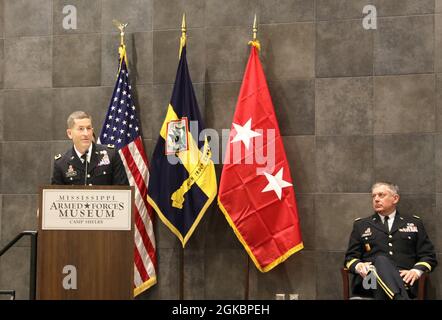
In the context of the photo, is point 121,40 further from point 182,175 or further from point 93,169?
point 93,169

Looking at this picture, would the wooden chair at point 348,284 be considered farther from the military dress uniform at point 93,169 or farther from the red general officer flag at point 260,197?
the military dress uniform at point 93,169

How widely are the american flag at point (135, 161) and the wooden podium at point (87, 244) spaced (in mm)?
1689

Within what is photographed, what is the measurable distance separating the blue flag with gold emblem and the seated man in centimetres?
135

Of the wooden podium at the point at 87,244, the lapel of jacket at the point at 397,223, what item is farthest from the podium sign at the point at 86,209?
the lapel of jacket at the point at 397,223

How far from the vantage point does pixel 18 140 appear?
6.71 metres

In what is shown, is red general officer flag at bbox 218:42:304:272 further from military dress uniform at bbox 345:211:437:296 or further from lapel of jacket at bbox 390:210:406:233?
lapel of jacket at bbox 390:210:406:233

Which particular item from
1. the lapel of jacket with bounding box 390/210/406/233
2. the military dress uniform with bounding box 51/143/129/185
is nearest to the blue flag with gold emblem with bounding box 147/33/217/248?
the military dress uniform with bounding box 51/143/129/185

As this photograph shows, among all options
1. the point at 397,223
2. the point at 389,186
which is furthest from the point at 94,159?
the point at 397,223

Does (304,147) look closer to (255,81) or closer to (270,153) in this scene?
(270,153)

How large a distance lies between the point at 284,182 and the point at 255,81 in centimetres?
94

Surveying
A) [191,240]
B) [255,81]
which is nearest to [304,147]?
[255,81]

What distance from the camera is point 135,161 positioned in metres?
6.28

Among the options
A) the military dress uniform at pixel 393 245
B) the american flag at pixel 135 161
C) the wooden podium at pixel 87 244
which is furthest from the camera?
the american flag at pixel 135 161

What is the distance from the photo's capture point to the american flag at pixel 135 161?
6227 millimetres
